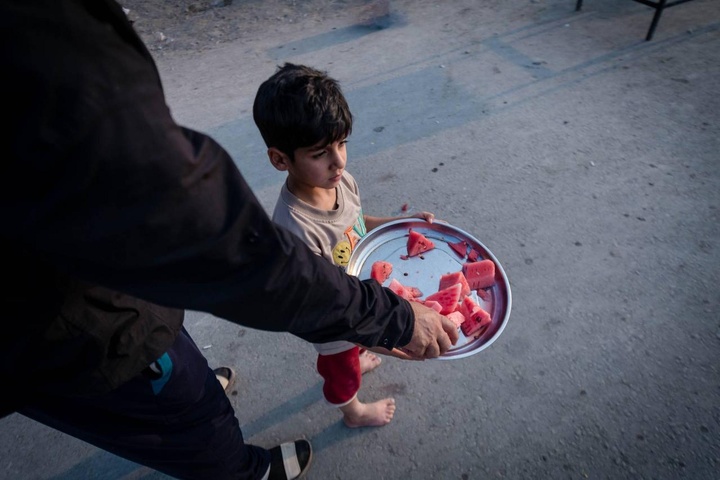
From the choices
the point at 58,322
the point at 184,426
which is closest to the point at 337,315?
the point at 58,322

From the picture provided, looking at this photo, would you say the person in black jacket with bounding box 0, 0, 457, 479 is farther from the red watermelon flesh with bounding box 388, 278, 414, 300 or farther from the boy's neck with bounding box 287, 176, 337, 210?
the boy's neck with bounding box 287, 176, 337, 210

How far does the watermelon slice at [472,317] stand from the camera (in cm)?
171

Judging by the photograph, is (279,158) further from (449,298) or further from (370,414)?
(370,414)

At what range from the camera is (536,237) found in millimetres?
2830

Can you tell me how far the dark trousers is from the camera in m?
1.29

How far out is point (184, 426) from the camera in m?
1.43

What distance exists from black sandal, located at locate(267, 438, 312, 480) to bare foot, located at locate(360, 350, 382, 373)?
47 cm

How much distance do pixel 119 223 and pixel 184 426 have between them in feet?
3.28

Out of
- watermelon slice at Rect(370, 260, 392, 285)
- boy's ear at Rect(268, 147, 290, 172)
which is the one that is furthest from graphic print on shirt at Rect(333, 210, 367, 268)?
boy's ear at Rect(268, 147, 290, 172)

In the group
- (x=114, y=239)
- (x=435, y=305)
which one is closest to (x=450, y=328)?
(x=435, y=305)

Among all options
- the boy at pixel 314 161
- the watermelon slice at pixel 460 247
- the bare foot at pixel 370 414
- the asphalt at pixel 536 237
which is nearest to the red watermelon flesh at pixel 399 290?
the boy at pixel 314 161

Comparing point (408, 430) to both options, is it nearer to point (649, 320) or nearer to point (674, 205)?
point (649, 320)

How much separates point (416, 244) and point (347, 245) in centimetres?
35

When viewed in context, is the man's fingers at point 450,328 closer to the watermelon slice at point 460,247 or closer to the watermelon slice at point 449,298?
the watermelon slice at point 449,298
